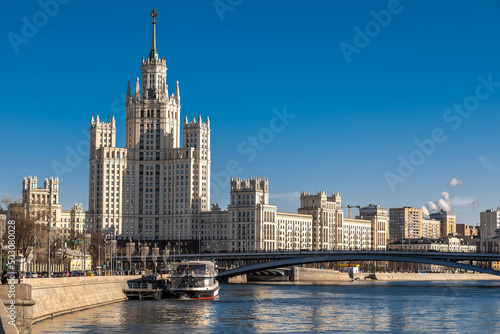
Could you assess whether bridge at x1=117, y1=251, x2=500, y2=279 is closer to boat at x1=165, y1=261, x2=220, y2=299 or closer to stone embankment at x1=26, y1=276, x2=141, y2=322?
boat at x1=165, y1=261, x2=220, y2=299

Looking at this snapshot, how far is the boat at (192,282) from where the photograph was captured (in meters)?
114

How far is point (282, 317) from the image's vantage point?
89.2 meters

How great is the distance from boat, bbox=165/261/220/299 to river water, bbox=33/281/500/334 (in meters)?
2.33

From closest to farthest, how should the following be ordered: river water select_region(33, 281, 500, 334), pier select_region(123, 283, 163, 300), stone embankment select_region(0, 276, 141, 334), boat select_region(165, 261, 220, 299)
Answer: stone embankment select_region(0, 276, 141, 334) < river water select_region(33, 281, 500, 334) < pier select_region(123, 283, 163, 300) < boat select_region(165, 261, 220, 299)

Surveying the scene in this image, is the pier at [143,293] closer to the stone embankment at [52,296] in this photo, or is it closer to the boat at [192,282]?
the stone embankment at [52,296]

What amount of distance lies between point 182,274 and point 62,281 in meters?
34.8

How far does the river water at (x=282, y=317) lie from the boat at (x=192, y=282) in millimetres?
2333

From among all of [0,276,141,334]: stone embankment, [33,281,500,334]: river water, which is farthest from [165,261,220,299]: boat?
[0,276,141,334]: stone embankment

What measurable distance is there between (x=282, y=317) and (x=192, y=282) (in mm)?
27814

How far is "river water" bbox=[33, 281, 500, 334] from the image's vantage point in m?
75.1

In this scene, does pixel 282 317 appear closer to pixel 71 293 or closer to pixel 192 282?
pixel 71 293

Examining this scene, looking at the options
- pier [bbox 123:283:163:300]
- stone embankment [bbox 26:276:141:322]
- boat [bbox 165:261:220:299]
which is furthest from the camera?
boat [bbox 165:261:220:299]

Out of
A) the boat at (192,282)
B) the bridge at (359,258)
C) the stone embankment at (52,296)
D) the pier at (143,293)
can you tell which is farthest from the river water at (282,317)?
the bridge at (359,258)

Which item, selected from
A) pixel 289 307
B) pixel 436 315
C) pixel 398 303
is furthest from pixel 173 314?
pixel 398 303
